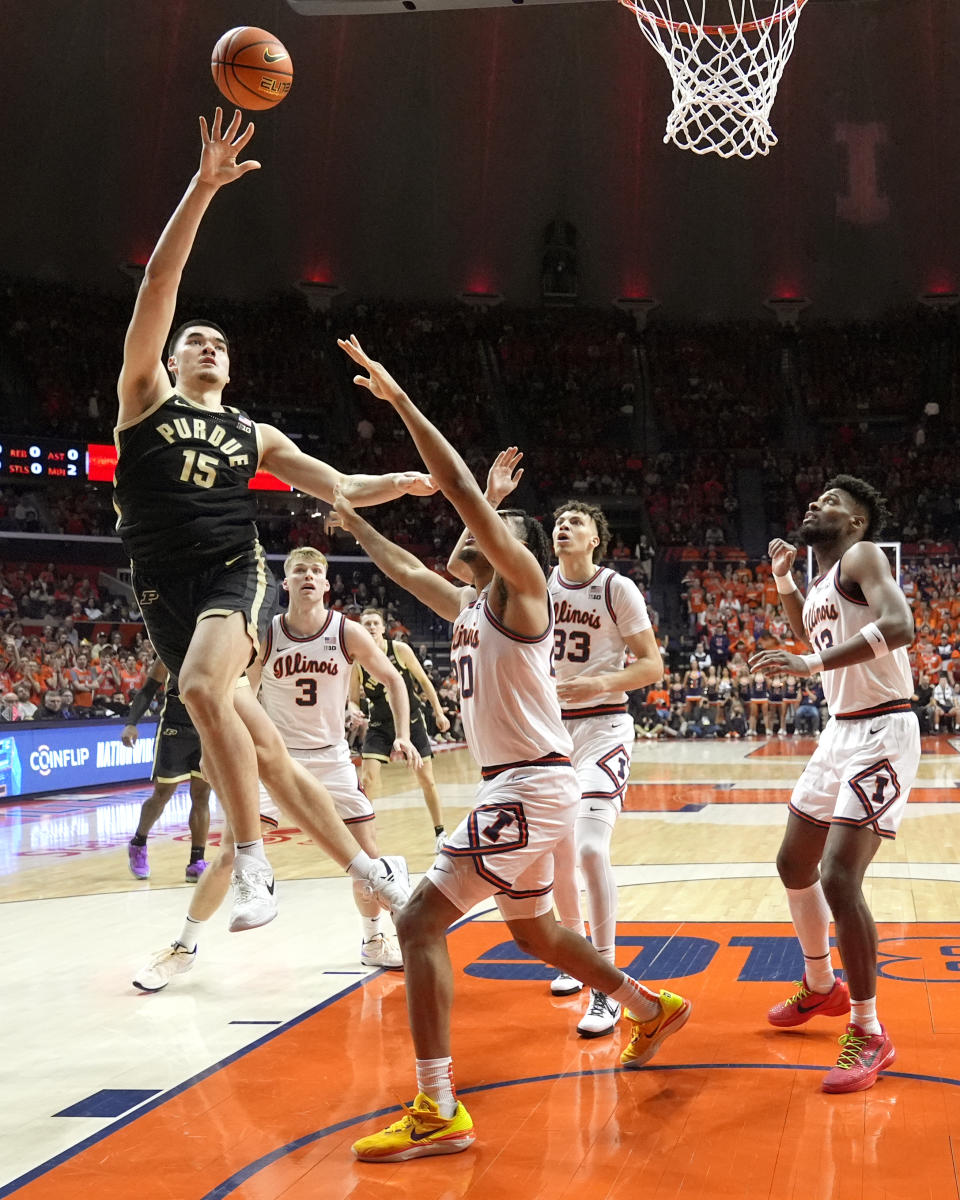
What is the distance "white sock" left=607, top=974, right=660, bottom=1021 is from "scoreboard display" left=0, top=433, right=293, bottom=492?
18.3 m

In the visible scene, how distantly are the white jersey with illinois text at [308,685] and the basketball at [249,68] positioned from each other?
3.02 meters

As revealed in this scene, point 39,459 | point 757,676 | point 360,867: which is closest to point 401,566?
point 360,867

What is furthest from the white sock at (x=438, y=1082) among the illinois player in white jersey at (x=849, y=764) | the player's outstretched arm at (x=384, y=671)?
the player's outstretched arm at (x=384, y=671)

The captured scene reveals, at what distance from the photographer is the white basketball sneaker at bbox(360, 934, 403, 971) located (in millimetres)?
6203

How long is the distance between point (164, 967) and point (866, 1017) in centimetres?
324

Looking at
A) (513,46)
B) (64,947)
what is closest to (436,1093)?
(64,947)

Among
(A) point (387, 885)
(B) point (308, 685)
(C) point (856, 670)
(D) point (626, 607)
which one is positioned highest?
(D) point (626, 607)

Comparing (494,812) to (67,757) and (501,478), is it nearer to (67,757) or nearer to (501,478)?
(501,478)

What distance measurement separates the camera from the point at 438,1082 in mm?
3775

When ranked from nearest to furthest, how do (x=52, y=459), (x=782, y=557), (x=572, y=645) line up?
(x=782, y=557) < (x=572, y=645) < (x=52, y=459)

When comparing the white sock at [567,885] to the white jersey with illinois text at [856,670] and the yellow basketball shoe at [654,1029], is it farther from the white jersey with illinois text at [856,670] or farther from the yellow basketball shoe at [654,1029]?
the white jersey with illinois text at [856,670]

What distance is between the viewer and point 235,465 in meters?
4.68

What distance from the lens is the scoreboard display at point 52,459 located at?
2164 cm

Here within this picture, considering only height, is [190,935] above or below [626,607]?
below
